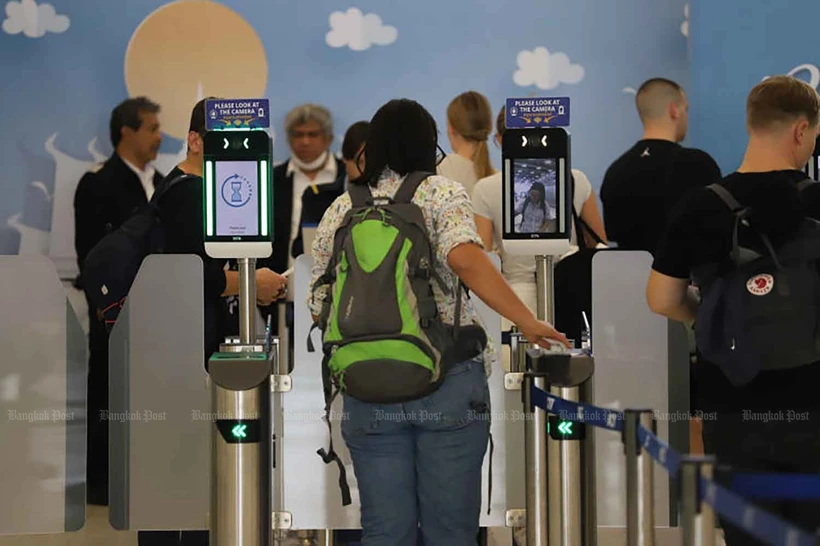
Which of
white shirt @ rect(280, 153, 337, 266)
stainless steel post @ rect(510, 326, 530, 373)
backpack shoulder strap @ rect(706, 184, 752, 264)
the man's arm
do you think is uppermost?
white shirt @ rect(280, 153, 337, 266)

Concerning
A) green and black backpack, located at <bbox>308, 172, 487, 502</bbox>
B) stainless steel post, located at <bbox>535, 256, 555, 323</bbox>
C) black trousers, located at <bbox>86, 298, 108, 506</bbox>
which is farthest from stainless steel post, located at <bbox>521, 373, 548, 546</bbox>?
black trousers, located at <bbox>86, 298, 108, 506</bbox>

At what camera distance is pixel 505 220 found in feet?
12.7

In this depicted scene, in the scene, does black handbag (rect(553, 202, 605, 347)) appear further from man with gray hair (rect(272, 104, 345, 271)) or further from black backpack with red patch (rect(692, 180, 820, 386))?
man with gray hair (rect(272, 104, 345, 271))

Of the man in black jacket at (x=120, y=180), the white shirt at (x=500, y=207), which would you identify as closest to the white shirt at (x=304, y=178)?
the man in black jacket at (x=120, y=180)

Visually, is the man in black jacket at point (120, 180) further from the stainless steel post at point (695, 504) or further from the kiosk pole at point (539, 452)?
the stainless steel post at point (695, 504)

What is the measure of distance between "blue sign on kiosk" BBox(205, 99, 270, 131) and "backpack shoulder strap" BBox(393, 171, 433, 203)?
65 cm

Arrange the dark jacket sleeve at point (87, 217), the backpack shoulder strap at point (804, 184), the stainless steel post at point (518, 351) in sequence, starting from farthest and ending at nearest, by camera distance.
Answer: the dark jacket sleeve at point (87, 217)
the stainless steel post at point (518, 351)
the backpack shoulder strap at point (804, 184)

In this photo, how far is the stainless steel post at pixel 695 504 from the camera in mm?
2285

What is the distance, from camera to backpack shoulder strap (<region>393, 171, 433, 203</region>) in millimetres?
3270

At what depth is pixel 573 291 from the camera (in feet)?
14.9

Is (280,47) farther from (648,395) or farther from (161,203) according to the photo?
(648,395)

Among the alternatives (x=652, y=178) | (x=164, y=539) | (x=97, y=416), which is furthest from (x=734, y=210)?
(x=97, y=416)

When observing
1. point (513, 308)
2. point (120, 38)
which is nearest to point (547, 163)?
point (513, 308)

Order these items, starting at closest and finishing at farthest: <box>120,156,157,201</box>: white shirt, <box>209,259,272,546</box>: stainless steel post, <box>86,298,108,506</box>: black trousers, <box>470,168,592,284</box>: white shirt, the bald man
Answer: <box>209,259,272,546</box>: stainless steel post
<box>470,168,592,284</box>: white shirt
the bald man
<box>86,298,108,506</box>: black trousers
<box>120,156,157,201</box>: white shirt
